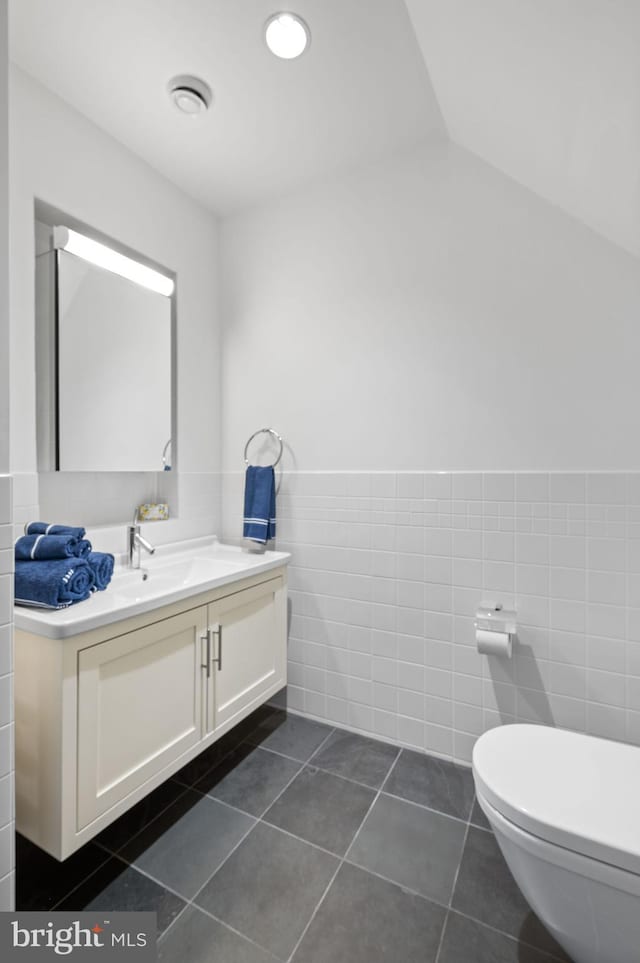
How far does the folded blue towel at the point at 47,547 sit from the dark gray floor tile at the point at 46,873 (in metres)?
0.81

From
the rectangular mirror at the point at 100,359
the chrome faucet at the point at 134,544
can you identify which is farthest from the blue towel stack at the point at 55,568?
the rectangular mirror at the point at 100,359

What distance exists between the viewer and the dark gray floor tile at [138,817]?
1.40 meters

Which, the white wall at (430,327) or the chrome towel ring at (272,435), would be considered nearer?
the white wall at (430,327)

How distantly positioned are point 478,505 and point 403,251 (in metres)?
1.10

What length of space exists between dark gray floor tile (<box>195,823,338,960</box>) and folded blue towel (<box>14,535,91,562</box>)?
3.31 ft

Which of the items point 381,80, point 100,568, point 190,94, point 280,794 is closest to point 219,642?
point 100,568

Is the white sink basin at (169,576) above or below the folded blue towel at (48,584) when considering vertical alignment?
below

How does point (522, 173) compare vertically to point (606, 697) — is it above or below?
above

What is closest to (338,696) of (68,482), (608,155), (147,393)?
(68,482)

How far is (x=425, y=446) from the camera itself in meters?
1.85

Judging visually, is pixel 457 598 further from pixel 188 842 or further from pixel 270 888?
pixel 188 842

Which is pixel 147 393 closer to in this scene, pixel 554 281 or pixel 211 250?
pixel 211 250

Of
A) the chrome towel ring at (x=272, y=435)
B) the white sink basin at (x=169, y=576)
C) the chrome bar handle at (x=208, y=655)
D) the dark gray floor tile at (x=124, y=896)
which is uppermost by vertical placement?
the chrome towel ring at (x=272, y=435)

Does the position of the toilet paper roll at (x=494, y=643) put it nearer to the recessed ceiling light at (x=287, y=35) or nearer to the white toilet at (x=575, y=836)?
the white toilet at (x=575, y=836)
